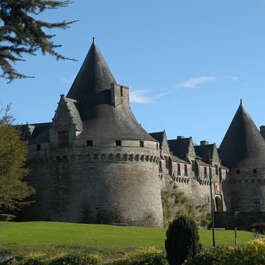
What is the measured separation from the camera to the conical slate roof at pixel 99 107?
42.6m

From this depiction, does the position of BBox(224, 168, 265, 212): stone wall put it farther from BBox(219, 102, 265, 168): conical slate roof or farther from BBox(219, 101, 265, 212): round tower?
BBox(219, 102, 265, 168): conical slate roof

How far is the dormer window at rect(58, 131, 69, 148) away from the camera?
42656 millimetres

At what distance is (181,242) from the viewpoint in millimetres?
18016

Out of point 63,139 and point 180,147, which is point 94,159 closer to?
point 63,139

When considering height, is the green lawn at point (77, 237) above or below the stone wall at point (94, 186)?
below

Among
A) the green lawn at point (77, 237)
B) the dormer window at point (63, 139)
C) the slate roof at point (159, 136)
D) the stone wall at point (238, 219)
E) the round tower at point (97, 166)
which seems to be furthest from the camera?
the stone wall at point (238, 219)

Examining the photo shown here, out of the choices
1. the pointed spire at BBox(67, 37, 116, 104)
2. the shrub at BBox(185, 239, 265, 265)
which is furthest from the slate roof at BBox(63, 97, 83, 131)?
the shrub at BBox(185, 239, 265, 265)

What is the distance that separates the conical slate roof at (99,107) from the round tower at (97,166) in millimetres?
74

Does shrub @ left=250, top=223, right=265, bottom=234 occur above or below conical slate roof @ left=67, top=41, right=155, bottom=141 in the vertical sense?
below

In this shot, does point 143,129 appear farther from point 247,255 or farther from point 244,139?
point 247,255

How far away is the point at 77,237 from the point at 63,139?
1397cm

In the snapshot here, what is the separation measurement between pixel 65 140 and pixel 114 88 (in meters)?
5.57

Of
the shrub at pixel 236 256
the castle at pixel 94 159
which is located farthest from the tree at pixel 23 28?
the castle at pixel 94 159

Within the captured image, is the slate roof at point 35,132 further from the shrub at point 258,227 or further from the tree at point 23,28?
the tree at point 23,28
